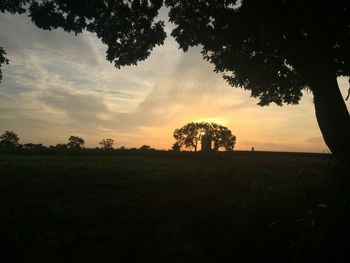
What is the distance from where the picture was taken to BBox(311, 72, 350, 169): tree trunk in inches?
366

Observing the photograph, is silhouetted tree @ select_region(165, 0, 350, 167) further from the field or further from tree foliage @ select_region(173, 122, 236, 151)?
tree foliage @ select_region(173, 122, 236, 151)

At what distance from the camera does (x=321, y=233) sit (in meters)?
5.11

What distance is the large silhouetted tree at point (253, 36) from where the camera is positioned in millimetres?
9766

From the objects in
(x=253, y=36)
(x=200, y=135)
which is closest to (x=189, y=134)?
(x=200, y=135)

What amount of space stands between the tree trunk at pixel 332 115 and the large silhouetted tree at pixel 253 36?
2cm

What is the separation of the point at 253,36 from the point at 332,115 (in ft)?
16.9

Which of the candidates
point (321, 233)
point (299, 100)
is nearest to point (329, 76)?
point (321, 233)

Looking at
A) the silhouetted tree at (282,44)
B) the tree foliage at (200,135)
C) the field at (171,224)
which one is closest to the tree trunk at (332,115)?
the silhouetted tree at (282,44)

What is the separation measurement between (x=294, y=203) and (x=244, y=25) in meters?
7.34

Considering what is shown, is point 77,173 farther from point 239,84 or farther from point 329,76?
point 329,76

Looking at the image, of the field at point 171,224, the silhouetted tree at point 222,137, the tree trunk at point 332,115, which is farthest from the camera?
the silhouetted tree at point 222,137

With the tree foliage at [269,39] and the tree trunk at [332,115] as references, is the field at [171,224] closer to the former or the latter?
the tree trunk at [332,115]

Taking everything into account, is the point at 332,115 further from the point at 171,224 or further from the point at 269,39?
the point at 171,224

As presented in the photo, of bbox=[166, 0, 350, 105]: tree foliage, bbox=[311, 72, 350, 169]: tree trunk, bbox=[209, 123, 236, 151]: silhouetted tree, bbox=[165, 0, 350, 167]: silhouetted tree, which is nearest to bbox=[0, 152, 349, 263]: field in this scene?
bbox=[311, 72, 350, 169]: tree trunk
